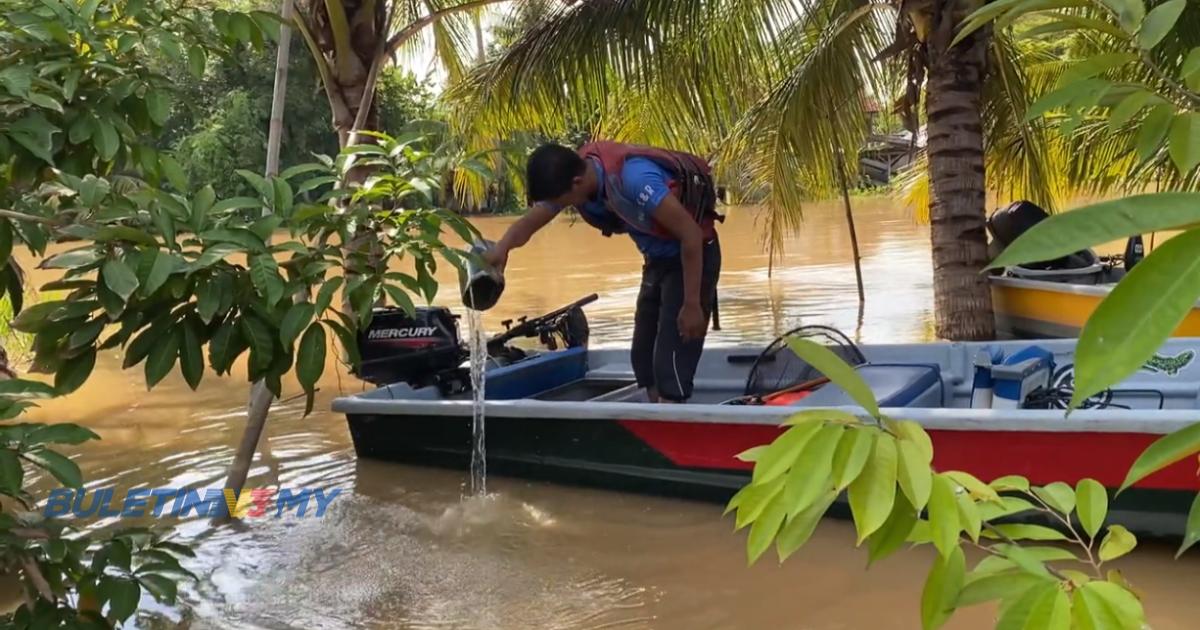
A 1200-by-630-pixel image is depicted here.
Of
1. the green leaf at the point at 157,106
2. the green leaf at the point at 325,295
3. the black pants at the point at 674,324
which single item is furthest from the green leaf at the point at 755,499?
the black pants at the point at 674,324

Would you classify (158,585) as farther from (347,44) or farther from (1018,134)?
(1018,134)

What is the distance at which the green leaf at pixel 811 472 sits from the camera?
0.86 metres

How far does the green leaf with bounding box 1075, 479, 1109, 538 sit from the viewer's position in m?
1.05

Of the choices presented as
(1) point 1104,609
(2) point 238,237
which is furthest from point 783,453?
(2) point 238,237

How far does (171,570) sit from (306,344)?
0.57m

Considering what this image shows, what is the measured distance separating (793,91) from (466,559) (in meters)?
5.21

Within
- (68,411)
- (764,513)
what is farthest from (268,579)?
(68,411)

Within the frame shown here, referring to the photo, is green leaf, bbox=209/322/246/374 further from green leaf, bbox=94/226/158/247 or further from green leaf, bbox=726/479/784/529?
green leaf, bbox=726/479/784/529

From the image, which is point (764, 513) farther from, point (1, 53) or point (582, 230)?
point (582, 230)

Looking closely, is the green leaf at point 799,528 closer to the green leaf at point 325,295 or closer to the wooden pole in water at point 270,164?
the green leaf at point 325,295

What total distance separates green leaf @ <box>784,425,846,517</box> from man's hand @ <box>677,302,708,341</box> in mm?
3849

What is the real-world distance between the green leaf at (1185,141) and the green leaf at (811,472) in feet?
1.21

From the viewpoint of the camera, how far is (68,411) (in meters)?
7.99

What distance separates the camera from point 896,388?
4781 millimetres
